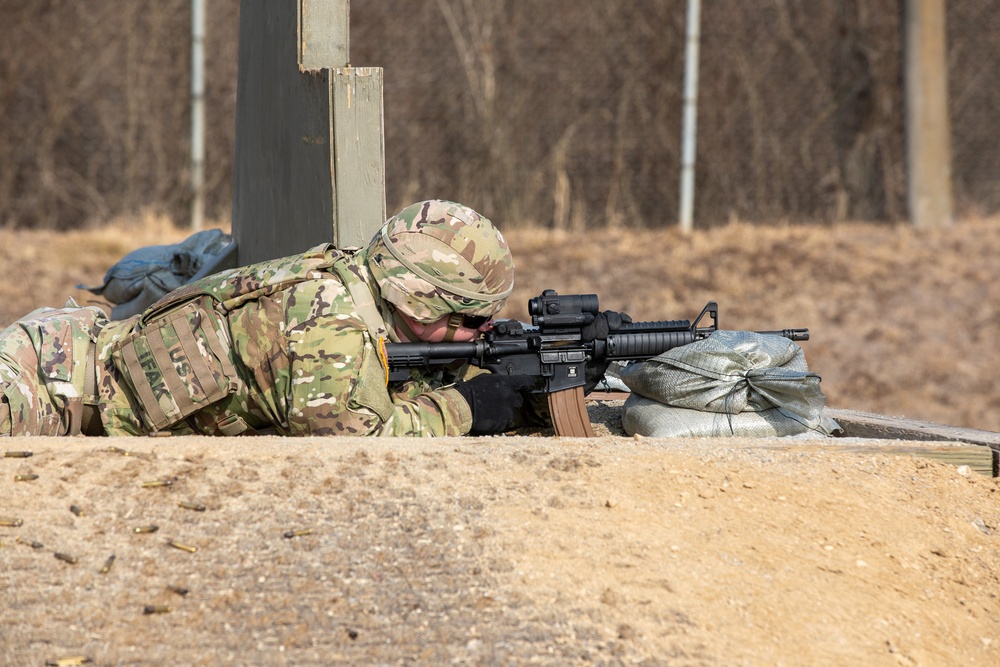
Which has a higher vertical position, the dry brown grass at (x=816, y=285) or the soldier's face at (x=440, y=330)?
the soldier's face at (x=440, y=330)

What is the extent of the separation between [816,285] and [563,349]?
18.5 feet

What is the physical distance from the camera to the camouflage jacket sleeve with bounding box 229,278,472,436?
3.82 meters

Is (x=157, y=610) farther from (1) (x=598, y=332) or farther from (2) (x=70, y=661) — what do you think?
(1) (x=598, y=332)

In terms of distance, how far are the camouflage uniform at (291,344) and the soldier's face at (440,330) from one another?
7 cm

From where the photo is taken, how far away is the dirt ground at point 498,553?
2.73m

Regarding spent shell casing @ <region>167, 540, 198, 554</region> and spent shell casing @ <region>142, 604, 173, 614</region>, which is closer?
spent shell casing @ <region>142, 604, 173, 614</region>

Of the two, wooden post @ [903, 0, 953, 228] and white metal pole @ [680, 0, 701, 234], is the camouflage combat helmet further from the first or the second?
wooden post @ [903, 0, 953, 228]

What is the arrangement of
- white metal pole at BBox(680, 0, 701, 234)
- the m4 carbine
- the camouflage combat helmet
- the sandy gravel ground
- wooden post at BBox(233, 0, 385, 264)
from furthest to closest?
white metal pole at BBox(680, 0, 701, 234)
wooden post at BBox(233, 0, 385, 264)
the m4 carbine
the camouflage combat helmet
the sandy gravel ground

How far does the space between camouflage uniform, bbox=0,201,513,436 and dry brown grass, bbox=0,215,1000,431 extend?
14.1 feet

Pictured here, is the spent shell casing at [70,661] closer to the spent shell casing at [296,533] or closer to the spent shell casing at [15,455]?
the spent shell casing at [296,533]

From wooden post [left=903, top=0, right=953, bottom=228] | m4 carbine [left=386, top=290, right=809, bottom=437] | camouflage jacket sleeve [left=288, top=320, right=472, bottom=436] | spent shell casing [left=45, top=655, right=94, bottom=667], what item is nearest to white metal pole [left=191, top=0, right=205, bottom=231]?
m4 carbine [left=386, top=290, right=809, bottom=437]

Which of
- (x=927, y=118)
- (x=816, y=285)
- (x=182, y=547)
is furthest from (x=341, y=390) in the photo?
(x=927, y=118)

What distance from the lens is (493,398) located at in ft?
13.8

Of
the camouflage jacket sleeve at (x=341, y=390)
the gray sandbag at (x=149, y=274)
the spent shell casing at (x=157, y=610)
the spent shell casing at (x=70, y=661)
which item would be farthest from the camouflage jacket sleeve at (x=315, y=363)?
the gray sandbag at (x=149, y=274)
